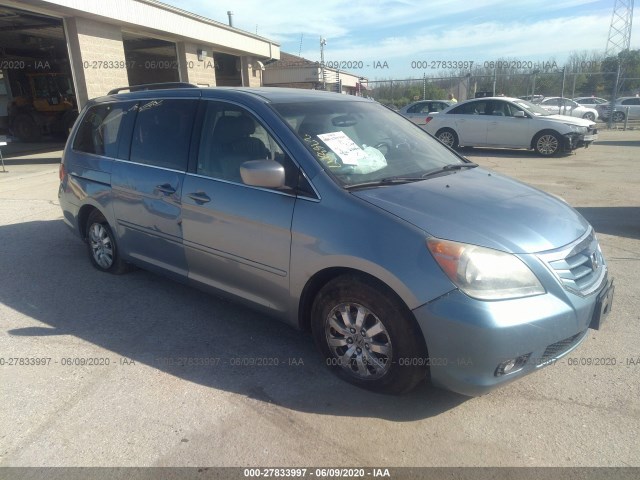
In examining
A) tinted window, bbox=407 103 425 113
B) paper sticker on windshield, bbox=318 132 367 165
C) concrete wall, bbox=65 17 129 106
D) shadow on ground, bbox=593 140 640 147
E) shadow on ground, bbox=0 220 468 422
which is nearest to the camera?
shadow on ground, bbox=0 220 468 422

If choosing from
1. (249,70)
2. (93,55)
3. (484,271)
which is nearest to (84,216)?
(484,271)

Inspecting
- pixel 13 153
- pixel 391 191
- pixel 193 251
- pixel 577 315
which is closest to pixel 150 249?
pixel 193 251

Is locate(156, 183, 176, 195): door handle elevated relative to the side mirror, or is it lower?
lower

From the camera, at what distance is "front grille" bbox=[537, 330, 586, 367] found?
2.66m

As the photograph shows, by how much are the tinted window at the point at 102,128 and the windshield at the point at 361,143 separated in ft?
6.23

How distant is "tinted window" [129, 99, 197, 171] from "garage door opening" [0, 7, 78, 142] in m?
18.0

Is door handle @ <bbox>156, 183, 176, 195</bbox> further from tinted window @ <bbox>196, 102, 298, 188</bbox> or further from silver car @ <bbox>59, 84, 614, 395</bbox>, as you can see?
tinted window @ <bbox>196, 102, 298, 188</bbox>

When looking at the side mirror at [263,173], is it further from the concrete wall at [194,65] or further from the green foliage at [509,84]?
the green foliage at [509,84]

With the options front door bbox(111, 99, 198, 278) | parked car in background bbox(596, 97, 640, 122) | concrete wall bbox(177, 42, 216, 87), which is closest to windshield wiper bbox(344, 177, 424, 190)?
front door bbox(111, 99, 198, 278)

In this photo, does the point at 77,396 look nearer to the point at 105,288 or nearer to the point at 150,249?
the point at 150,249

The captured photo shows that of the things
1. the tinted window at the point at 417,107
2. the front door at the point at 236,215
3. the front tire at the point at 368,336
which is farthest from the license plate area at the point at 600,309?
the tinted window at the point at 417,107

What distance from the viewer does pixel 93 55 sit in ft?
42.1

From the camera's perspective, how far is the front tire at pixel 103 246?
15.9 ft

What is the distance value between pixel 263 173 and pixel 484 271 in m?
1.44
